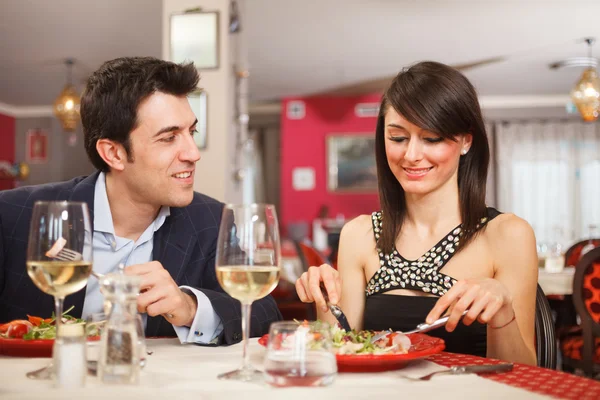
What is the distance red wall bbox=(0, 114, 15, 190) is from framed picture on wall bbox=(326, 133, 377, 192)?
20.0 ft

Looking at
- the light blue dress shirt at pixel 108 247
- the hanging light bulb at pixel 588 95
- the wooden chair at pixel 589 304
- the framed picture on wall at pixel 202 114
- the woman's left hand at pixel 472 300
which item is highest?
the hanging light bulb at pixel 588 95

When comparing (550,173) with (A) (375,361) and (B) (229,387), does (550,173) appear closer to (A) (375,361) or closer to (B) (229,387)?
(A) (375,361)

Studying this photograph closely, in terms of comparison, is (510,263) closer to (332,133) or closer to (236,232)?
(236,232)

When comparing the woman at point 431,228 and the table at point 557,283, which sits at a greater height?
the woman at point 431,228

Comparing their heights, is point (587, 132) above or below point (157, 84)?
above

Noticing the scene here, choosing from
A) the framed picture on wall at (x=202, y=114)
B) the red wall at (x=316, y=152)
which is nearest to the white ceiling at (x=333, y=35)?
the red wall at (x=316, y=152)

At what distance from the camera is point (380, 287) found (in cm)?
178

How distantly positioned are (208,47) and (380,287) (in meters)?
3.19

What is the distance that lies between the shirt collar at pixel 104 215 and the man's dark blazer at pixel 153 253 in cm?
2

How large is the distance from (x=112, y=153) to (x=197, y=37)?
2.95 metres

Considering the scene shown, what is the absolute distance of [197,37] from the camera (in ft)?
15.0

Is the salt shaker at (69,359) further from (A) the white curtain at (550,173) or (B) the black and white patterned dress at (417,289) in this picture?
(A) the white curtain at (550,173)

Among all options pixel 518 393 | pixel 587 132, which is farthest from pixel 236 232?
pixel 587 132

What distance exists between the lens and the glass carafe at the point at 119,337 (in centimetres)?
87
